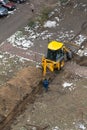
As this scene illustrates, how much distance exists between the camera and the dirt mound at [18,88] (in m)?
25.4

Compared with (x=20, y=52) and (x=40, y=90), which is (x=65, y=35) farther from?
(x=40, y=90)

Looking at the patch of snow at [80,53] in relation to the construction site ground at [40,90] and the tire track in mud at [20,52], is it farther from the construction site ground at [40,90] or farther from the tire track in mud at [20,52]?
the tire track in mud at [20,52]

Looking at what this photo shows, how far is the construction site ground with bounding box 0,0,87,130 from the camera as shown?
2469 cm

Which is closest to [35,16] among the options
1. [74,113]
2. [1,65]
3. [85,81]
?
[1,65]

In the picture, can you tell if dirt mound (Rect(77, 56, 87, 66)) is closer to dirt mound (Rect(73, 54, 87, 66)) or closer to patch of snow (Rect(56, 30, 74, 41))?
dirt mound (Rect(73, 54, 87, 66))

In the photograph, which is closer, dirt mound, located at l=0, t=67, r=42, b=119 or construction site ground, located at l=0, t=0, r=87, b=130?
construction site ground, located at l=0, t=0, r=87, b=130

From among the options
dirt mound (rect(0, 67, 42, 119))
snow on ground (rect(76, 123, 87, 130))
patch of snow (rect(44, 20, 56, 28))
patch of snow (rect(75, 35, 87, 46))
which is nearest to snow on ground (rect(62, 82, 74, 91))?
dirt mound (rect(0, 67, 42, 119))

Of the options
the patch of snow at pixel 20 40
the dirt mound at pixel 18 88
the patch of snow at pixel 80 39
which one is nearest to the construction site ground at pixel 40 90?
the dirt mound at pixel 18 88

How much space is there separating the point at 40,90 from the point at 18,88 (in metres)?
1.66

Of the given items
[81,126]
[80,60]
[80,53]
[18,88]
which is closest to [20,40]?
[80,53]

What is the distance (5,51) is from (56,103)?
26.0 ft

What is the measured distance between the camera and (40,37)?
33812mm

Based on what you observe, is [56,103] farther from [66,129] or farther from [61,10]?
[61,10]

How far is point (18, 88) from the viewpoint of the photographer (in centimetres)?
2681
